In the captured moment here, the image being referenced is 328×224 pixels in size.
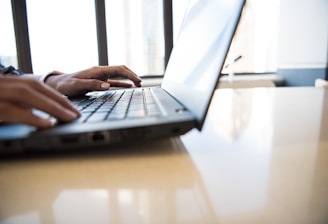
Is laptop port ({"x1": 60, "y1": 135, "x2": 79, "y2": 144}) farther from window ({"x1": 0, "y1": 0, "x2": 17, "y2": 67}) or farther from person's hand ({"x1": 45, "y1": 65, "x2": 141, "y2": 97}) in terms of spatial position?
window ({"x1": 0, "y1": 0, "x2": 17, "y2": 67})

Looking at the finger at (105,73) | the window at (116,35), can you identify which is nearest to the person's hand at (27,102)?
the finger at (105,73)

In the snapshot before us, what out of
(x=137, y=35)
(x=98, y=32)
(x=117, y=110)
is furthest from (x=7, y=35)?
(x=117, y=110)

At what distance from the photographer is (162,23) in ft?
7.09

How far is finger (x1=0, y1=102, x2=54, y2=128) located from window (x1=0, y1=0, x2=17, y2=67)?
1.98 m

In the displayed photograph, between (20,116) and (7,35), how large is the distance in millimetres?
2063

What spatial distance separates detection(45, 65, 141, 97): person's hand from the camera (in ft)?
1.83

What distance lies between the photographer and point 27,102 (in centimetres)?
23

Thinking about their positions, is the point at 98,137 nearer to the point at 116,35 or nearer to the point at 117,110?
the point at 117,110

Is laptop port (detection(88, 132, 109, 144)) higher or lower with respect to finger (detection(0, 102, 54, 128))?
lower

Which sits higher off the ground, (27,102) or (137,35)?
(137,35)

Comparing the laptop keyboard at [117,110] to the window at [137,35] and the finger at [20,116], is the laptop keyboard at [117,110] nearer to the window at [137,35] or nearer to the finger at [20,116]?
the finger at [20,116]

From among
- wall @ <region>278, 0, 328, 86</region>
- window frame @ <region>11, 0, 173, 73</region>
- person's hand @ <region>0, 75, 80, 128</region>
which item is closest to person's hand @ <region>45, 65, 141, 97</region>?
person's hand @ <region>0, 75, 80, 128</region>

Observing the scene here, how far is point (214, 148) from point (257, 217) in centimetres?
12

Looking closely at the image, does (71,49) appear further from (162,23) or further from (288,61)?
(288,61)
